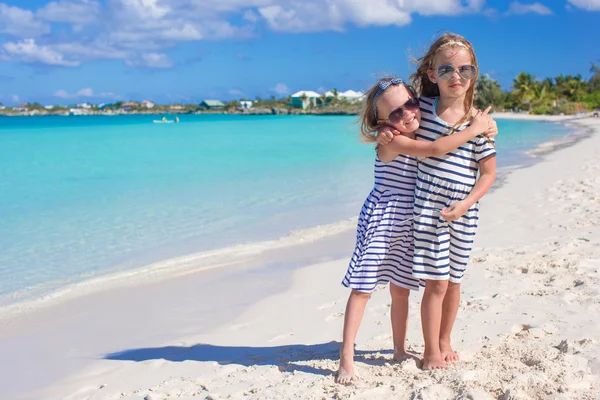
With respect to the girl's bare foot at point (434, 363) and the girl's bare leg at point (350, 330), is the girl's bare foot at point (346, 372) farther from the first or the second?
the girl's bare foot at point (434, 363)

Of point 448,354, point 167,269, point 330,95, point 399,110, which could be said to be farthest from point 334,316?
point 330,95

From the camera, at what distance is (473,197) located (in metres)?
2.65

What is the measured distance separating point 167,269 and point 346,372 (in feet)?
12.4

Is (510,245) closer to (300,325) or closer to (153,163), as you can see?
(300,325)

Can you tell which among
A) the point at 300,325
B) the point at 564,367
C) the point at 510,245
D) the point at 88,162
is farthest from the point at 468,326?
the point at 88,162

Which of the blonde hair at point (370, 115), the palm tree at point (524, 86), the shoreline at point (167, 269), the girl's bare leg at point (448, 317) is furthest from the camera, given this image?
the palm tree at point (524, 86)

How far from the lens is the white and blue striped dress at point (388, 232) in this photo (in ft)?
9.16

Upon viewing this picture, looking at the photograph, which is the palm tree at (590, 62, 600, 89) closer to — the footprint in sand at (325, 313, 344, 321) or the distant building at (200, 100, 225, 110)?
the footprint in sand at (325, 313, 344, 321)

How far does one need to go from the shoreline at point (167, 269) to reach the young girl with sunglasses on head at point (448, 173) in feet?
12.5

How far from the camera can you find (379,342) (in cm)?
352

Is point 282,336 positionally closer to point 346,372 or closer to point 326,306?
point 326,306

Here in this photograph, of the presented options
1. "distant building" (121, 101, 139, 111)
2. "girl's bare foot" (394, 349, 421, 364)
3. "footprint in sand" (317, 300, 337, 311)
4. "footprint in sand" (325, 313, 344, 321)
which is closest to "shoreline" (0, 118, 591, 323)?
"footprint in sand" (317, 300, 337, 311)

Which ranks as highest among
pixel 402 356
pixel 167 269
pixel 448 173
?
pixel 448 173

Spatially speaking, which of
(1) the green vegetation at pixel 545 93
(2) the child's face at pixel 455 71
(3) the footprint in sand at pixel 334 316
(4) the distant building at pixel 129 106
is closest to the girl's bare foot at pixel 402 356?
(3) the footprint in sand at pixel 334 316
